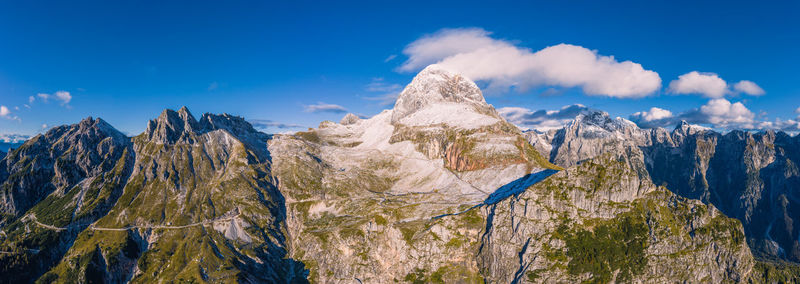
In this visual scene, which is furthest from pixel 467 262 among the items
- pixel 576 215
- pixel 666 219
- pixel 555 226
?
pixel 666 219

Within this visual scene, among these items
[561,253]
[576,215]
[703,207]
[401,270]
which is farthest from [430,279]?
[703,207]

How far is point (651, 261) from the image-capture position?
172625mm

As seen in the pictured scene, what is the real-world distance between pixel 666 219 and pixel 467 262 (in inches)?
4119

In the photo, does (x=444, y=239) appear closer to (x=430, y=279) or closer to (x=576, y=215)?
(x=430, y=279)

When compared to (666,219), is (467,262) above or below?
below

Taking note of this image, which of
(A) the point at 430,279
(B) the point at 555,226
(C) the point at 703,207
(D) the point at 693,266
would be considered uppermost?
(C) the point at 703,207

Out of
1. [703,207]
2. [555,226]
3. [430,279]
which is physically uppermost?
[703,207]

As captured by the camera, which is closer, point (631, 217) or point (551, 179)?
point (631, 217)

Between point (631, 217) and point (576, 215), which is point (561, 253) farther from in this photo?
point (631, 217)

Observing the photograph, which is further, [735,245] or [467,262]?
[467,262]

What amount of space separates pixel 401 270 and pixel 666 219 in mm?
141682

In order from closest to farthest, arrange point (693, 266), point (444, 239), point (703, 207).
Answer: point (693, 266) → point (703, 207) → point (444, 239)

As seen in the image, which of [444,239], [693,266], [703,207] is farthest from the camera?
[444,239]

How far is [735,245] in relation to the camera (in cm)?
17725
